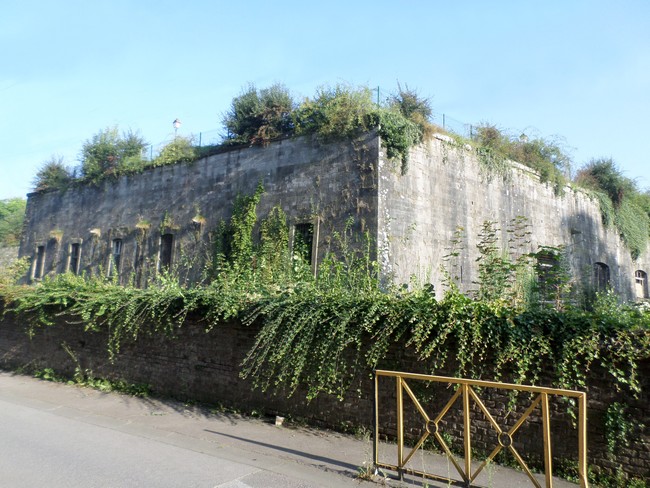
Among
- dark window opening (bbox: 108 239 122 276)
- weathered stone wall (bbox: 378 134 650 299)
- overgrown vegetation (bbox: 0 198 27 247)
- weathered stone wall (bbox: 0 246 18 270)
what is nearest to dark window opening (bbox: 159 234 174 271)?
dark window opening (bbox: 108 239 122 276)

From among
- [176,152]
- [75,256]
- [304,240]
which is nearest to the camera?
[304,240]

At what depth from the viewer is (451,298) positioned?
7.41 metres

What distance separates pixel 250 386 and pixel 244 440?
150 centimetres

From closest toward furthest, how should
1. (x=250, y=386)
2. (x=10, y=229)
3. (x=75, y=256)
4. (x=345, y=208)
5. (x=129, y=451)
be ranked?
(x=129, y=451) < (x=250, y=386) < (x=345, y=208) < (x=75, y=256) < (x=10, y=229)

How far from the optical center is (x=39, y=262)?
981 inches

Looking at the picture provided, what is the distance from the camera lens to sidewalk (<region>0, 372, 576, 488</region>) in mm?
6141

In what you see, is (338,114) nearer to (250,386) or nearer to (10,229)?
(250,386)

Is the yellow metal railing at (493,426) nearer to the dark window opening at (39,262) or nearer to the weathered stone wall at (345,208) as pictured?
the weathered stone wall at (345,208)

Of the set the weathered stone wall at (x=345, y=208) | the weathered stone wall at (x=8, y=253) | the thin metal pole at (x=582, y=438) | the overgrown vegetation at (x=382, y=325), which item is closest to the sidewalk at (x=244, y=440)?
the overgrown vegetation at (x=382, y=325)

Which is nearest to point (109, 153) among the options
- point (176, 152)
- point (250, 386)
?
point (176, 152)

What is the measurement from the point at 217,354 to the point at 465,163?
10.5 metres

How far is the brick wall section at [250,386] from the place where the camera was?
6.19m

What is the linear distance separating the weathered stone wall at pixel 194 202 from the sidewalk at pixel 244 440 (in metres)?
7.00

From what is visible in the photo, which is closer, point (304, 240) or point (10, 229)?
point (304, 240)
